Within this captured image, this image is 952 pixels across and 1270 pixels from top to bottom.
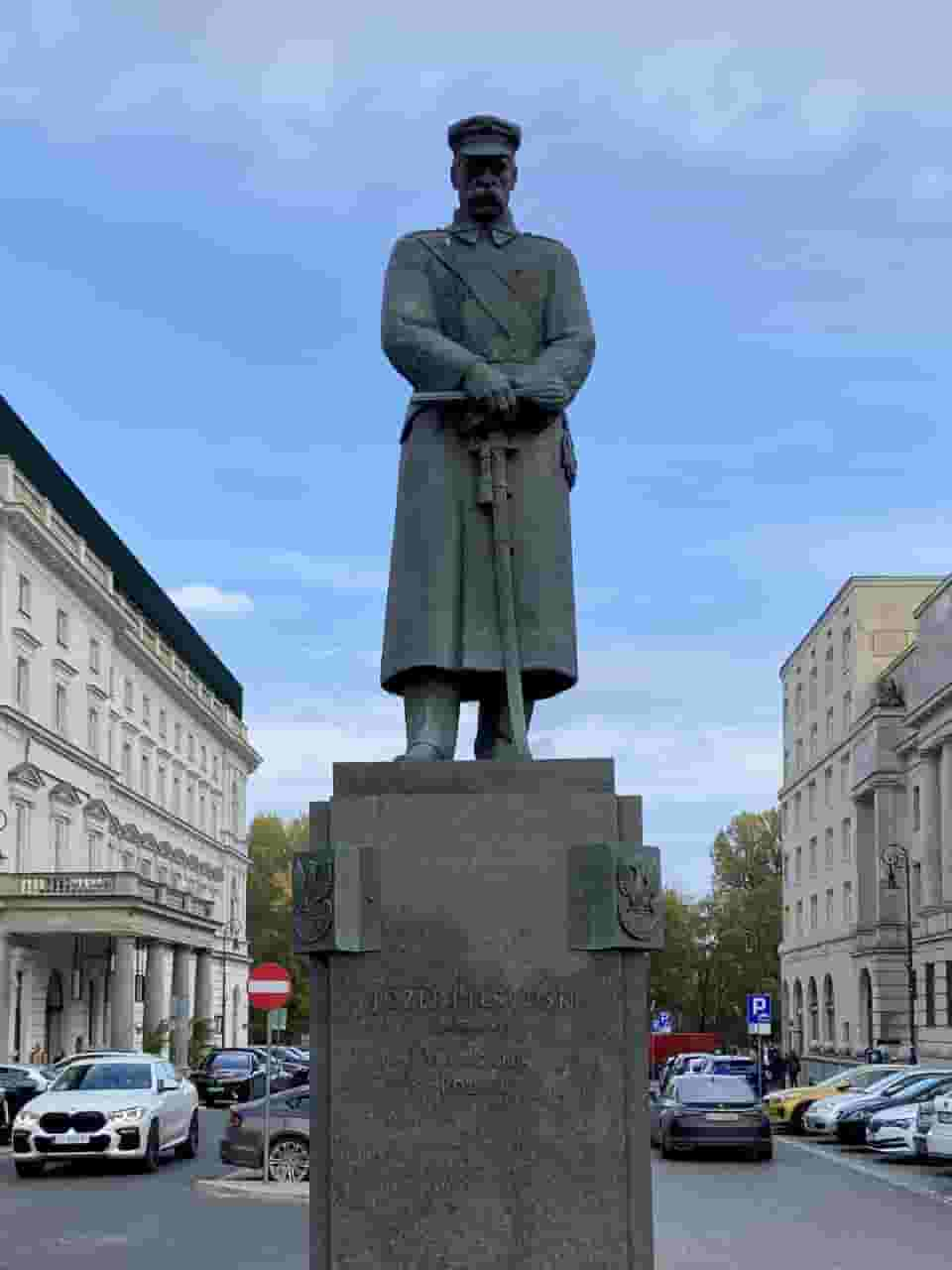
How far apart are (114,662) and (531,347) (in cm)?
6224

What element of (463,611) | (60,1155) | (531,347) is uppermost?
(531,347)

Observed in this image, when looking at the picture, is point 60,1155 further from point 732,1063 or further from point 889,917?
point 889,917

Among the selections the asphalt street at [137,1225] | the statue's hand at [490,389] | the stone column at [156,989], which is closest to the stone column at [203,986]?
the stone column at [156,989]

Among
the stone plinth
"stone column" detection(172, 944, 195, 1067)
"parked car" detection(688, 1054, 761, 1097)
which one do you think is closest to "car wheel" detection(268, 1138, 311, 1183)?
the stone plinth

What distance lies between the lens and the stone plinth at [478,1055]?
25.1 ft

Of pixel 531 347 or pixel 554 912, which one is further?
pixel 531 347

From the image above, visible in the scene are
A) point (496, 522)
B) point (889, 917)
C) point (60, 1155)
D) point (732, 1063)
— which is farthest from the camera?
point (889, 917)

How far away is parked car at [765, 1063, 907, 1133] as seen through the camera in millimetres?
38375

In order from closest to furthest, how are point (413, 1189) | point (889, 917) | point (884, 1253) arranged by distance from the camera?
point (413, 1189)
point (884, 1253)
point (889, 917)

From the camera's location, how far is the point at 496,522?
855 centimetres

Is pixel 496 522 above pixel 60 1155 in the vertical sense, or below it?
above

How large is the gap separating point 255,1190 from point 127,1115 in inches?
147

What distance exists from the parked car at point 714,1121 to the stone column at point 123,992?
29.7 meters

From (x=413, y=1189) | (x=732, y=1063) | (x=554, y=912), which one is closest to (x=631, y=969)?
(x=554, y=912)
